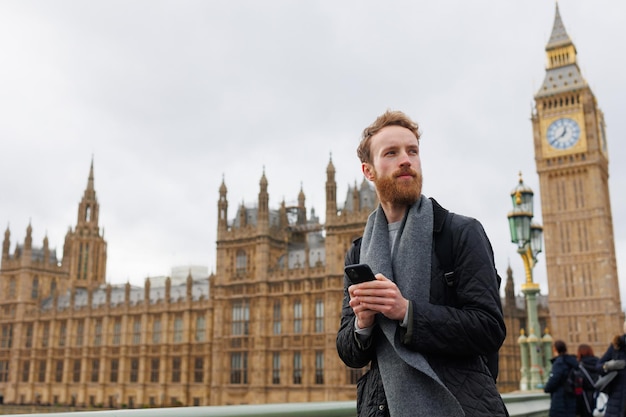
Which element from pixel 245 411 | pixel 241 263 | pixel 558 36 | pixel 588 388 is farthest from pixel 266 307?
pixel 245 411

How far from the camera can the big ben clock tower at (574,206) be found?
40.6 metres

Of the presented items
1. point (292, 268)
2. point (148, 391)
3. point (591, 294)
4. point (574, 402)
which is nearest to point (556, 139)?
point (591, 294)

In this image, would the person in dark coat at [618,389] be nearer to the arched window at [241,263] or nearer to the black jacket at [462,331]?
the black jacket at [462,331]

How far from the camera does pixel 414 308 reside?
1.85 m

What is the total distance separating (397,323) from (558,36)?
2053 inches

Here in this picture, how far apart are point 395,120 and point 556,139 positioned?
4636cm

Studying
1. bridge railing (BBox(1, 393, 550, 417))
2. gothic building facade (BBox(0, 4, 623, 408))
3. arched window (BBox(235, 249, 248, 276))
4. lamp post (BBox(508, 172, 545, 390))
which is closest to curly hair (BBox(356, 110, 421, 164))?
bridge railing (BBox(1, 393, 550, 417))

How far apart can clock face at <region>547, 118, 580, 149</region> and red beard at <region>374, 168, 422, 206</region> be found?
45927 mm

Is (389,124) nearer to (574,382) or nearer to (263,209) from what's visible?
(574,382)

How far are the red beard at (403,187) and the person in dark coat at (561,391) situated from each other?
581 centimetres

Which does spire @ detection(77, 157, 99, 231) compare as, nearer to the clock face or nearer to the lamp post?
the clock face

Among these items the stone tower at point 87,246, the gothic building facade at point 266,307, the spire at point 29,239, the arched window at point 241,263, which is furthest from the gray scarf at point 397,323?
the stone tower at point 87,246

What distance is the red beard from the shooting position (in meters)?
2.10

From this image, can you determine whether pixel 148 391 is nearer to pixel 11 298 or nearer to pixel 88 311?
pixel 88 311
